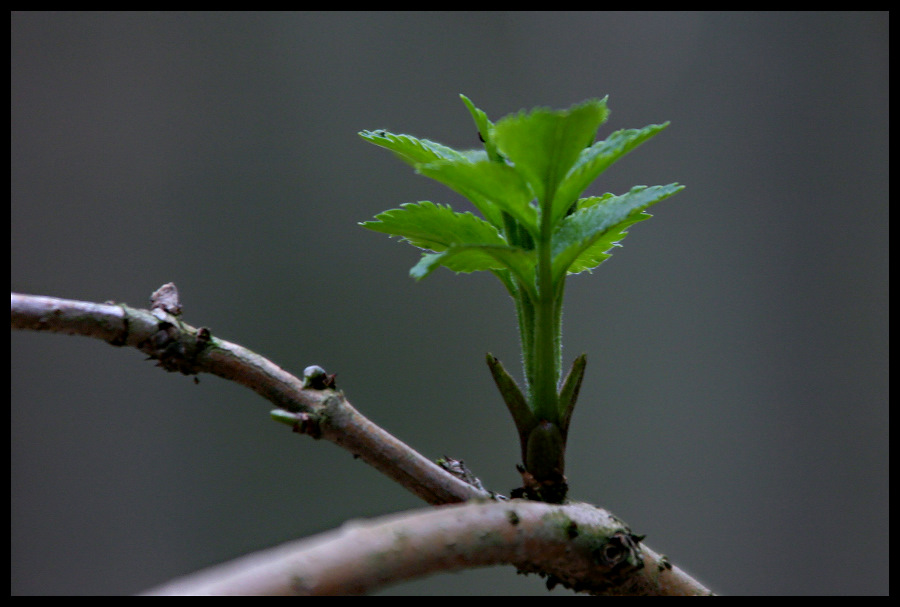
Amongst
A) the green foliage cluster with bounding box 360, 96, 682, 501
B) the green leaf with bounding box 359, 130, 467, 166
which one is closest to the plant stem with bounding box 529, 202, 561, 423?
the green foliage cluster with bounding box 360, 96, 682, 501

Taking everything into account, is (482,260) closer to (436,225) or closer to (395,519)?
(436,225)

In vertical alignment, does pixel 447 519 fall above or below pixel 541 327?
below

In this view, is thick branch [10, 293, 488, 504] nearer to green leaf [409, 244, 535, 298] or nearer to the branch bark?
the branch bark

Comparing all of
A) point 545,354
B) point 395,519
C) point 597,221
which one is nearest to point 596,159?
point 597,221

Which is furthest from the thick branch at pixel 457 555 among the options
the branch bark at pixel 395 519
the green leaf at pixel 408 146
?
the green leaf at pixel 408 146
